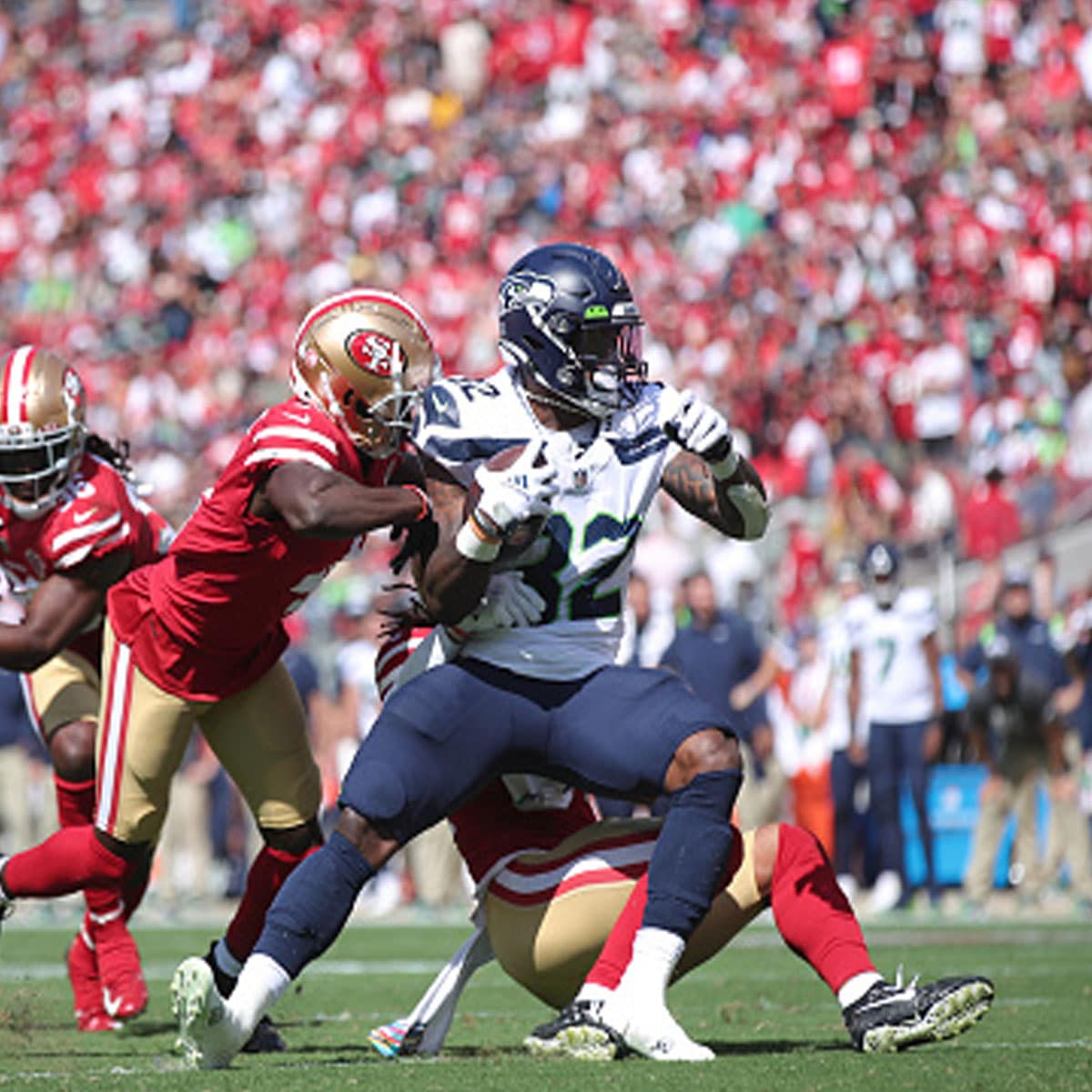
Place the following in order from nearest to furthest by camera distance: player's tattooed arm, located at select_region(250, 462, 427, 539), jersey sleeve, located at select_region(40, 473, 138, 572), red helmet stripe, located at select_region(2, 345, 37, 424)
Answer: player's tattooed arm, located at select_region(250, 462, 427, 539) → jersey sleeve, located at select_region(40, 473, 138, 572) → red helmet stripe, located at select_region(2, 345, 37, 424)

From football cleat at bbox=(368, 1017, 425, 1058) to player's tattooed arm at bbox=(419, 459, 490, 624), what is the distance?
1023 mm

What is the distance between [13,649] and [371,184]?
16.8 meters

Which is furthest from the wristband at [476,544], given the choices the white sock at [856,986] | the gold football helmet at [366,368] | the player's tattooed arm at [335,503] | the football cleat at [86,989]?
the football cleat at [86,989]

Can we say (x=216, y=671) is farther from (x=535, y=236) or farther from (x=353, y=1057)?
(x=535, y=236)

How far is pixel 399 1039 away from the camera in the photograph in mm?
5039

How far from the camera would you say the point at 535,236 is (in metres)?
20.4

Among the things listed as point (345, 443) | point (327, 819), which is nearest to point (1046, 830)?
point (327, 819)

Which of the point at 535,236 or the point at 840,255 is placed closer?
the point at 840,255

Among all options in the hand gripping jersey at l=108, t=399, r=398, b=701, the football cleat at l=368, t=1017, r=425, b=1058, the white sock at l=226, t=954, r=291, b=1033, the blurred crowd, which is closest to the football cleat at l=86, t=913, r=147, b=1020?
the hand gripping jersey at l=108, t=399, r=398, b=701

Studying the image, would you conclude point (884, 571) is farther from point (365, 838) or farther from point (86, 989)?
point (365, 838)

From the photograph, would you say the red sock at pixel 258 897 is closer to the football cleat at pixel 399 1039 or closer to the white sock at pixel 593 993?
the football cleat at pixel 399 1039

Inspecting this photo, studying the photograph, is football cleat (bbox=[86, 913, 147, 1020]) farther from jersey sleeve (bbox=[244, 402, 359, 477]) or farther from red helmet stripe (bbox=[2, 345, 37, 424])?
jersey sleeve (bbox=[244, 402, 359, 477])

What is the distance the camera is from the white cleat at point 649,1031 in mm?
4457

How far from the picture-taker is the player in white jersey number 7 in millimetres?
4492
